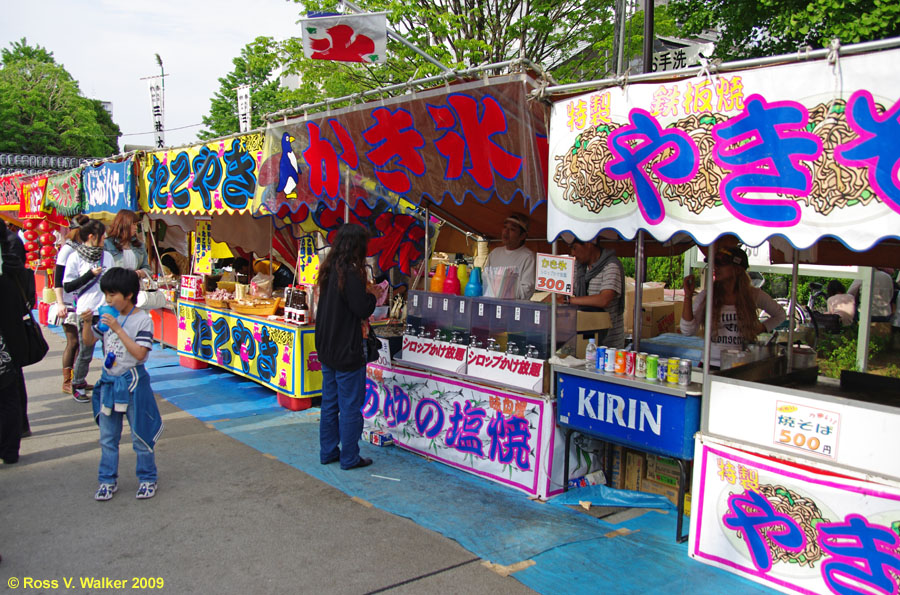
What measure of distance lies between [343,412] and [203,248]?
202 inches

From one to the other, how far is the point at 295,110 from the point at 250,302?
281 centimetres

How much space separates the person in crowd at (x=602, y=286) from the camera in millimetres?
4739

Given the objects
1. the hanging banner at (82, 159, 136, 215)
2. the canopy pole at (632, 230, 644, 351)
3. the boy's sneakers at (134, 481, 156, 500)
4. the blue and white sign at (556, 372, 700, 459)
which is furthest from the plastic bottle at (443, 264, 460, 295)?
the hanging banner at (82, 159, 136, 215)

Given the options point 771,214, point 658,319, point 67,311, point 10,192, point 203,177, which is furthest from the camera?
point 10,192

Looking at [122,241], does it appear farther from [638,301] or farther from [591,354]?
[638,301]

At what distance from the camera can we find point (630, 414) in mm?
3908

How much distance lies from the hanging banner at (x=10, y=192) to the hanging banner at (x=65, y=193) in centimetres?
356

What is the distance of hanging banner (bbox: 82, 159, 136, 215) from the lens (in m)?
9.11

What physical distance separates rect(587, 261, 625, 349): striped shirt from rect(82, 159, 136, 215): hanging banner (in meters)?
7.21

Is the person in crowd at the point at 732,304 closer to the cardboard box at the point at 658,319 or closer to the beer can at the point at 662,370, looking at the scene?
the beer can at the point at 662,370

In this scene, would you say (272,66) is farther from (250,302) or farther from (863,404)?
(863,404)

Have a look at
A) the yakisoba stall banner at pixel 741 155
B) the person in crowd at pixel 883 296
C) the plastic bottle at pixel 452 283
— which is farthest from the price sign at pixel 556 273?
the person in crowd at pixel 883 296

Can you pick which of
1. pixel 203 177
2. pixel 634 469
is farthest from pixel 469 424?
pixel 203 177

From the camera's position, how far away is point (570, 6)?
12.0 meters
